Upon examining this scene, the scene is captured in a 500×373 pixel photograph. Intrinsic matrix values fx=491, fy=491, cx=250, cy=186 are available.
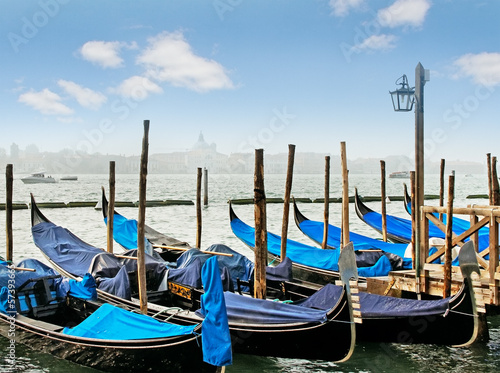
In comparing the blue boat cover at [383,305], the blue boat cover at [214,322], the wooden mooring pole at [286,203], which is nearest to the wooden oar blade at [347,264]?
the blue boat cover at [383,305]

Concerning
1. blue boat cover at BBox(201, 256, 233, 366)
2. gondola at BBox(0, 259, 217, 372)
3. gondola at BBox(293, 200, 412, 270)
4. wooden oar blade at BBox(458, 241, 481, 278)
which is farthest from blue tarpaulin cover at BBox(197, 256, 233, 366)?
gondola at BBox(293, 200, 412, 270)

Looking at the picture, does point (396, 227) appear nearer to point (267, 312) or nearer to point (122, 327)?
point (267, 312)

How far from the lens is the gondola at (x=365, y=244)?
24.0 feet

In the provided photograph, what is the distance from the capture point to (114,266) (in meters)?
6.39

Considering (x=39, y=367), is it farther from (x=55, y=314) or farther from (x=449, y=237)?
(x=449, y=237)

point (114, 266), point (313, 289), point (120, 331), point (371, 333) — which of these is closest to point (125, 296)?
point (114, 266)

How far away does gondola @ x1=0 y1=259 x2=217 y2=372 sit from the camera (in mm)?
4035

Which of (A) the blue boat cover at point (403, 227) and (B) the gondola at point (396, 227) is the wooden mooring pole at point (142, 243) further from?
(B) the gondola at point (396, 227)

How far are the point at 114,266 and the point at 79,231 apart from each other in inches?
410

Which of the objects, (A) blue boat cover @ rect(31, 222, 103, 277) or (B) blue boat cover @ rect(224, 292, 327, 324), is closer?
(B) blue boat cover @ rect(224, 292, 327, 324)

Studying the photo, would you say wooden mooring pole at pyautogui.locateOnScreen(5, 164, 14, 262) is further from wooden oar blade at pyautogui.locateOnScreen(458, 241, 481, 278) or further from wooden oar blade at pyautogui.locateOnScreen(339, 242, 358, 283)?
A: wooden oar blade at pyautogui.locateOnScreen(458, 241, 481, 278)

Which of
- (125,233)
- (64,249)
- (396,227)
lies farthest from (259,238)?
(396,227)

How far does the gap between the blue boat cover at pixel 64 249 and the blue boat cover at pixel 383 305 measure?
3547mm

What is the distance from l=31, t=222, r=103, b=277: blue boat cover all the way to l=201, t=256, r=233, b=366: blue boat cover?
387 cm
